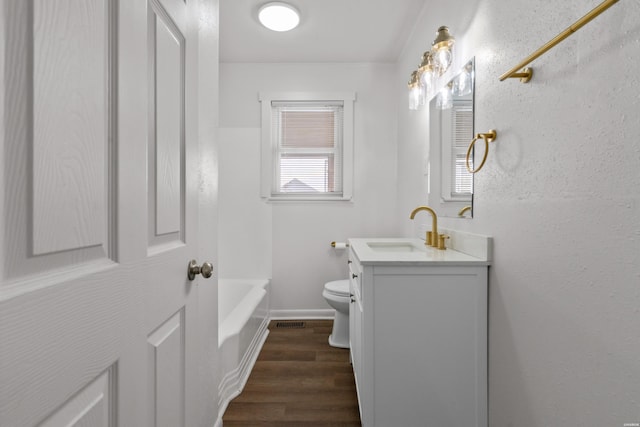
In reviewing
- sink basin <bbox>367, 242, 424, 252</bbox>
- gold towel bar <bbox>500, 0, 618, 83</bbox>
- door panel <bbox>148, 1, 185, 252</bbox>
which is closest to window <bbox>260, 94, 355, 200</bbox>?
sink basin <bbox>367, 242, 424, 252</bbox>

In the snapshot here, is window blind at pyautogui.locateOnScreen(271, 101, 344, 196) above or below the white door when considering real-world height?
above

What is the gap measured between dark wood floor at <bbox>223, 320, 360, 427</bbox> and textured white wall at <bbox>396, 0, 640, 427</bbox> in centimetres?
76

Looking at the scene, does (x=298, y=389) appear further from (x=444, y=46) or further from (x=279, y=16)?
(x=279, y=16)

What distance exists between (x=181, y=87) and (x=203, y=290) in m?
0.71

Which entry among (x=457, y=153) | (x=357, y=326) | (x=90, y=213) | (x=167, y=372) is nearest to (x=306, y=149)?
(x=457, y=153)

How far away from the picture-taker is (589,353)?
2.78 ft

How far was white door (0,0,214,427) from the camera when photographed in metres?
0.40

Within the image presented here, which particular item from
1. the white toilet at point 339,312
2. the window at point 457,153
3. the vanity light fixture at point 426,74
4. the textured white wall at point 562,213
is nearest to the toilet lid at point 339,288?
the white toilet at point 339,312

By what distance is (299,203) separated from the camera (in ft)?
10.1

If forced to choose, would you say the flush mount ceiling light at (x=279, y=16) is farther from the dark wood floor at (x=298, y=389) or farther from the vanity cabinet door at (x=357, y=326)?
the dark wood floor at (x=298, y=389)

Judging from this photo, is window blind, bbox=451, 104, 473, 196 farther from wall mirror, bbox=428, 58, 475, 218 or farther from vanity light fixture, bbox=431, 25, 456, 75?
vanity light fixture, bbox=431, 25, 456, 75

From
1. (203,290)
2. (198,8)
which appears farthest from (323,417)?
(198,8)

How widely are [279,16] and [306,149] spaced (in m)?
1.12

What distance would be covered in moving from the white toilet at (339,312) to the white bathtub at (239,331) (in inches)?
21.4
